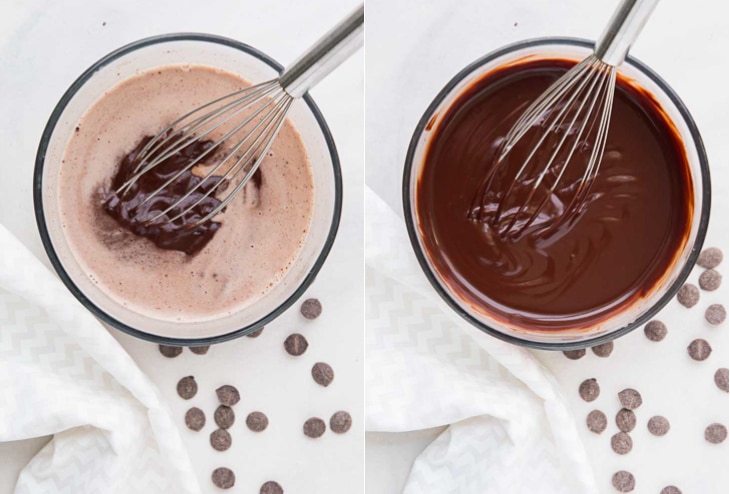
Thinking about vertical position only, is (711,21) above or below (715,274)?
above

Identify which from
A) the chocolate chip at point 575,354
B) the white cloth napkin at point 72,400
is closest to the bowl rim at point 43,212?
the white cloth napkin at point 72,400

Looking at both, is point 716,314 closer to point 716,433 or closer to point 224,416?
point 716,433

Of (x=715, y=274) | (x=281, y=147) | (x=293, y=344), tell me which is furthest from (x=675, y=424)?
(x=281, y=147)

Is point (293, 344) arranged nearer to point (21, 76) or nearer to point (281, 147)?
point (281, 147)

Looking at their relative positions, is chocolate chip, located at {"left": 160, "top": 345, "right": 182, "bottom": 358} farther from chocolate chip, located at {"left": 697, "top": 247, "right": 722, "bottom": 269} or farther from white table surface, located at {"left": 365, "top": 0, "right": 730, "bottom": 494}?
chocolate chip, located at {"left": 697, "top": 247, "right": 722, "bottom": 269}

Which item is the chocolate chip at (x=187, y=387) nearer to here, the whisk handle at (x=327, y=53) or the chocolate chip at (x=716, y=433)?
the whisk handle at (x=327, y=53)

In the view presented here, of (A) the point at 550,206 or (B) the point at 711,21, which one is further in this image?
(B) the point at 711,21
